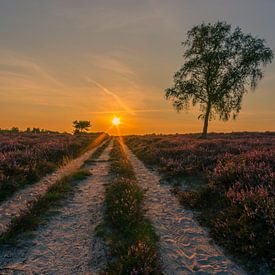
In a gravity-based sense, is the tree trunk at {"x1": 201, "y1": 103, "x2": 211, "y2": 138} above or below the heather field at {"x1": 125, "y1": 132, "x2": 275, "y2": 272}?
above

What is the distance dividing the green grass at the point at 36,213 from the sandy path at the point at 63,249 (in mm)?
311

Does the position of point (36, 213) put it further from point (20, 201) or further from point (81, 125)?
point (81, 125)

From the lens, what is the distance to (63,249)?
6.27 metres

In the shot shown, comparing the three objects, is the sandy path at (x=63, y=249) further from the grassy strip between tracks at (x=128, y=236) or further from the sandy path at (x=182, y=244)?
the sandy path at (x=182, y=244)

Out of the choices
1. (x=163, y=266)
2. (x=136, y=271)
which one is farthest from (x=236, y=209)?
(x=136, y=271)

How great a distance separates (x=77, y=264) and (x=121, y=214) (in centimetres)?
236

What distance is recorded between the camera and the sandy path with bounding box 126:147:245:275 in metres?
5.66

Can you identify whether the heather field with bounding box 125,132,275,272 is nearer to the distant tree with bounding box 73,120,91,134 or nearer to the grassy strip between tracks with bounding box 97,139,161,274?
the grassy strip between tracks with bounding box 97,139,161,274

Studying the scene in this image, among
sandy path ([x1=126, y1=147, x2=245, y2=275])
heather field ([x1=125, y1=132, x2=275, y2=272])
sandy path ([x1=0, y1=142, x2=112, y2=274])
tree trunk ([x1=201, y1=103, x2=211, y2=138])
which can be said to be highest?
tree trunk ([x1=201, y1=103, x2=211, y2=138])

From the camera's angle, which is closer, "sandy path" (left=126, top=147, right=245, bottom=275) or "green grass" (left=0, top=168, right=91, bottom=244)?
"sandy path" (left=126, top=147, right=245, bottom=275)

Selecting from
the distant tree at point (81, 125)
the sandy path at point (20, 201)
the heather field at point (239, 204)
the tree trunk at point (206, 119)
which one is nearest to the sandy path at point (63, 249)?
the sandy path at point (20, 201)

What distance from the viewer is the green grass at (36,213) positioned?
6.77 m

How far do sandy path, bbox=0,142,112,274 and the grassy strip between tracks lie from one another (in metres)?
0.30

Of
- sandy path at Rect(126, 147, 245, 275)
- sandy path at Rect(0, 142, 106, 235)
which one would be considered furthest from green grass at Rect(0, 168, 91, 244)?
sandy path at Rect(126, 147, 245, 275)
